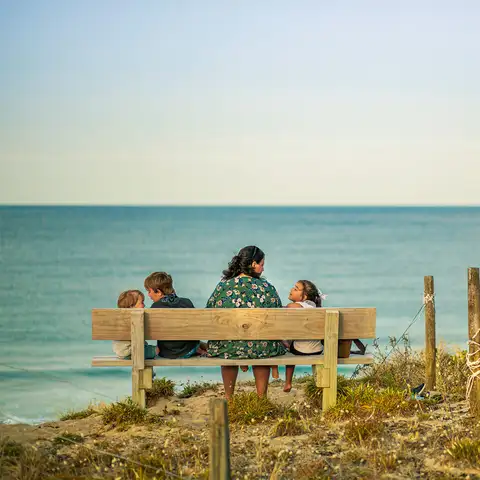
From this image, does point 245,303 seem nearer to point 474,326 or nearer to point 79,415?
point 79,415

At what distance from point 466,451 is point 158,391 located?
10.9ft

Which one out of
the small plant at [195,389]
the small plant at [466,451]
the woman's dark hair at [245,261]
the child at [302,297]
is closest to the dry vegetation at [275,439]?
the small plant at [466,451]

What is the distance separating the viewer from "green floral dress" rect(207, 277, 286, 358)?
7520 millimetres

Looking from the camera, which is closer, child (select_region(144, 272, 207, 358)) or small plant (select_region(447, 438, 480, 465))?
small plant (select_region(447, 438, 480, 465))

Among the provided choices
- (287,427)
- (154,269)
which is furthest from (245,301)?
(154,269)

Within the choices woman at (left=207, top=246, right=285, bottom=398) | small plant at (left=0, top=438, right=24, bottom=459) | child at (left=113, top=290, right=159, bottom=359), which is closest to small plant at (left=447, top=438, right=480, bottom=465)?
woman at (left=207, top=246, right=285, bottom=398)

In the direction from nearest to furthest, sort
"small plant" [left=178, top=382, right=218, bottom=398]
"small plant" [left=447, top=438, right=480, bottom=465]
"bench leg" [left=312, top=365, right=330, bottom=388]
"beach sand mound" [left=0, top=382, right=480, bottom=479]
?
"beach sand mound" [left=0, top=382, right=480, bottom=479], "small plant" [left=447, top=438, right=480, bottom=465], "bench leg" [left=312, top=365, right=330, bottom=388], "small plant" [left=178, top=382, right=218, bottom=398]

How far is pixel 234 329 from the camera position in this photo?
7.41 meters

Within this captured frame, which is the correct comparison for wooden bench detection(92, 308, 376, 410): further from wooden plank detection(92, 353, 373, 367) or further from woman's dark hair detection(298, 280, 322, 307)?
woman's dark hair detection(298, 280, 322, 307)

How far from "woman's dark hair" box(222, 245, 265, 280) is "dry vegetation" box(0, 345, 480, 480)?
1.09 metres

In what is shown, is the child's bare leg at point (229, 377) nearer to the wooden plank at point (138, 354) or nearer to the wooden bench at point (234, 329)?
the wooden bench at point (234, 329)

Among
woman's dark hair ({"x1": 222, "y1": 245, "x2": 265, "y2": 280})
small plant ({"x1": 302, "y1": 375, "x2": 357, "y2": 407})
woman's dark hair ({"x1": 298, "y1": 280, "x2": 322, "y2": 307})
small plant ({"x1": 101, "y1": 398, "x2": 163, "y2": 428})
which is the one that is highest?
woman's dark hair ({"x1": 222, "y1": 245, "x2": 265, "y2": 280})

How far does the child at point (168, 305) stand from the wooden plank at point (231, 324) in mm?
254

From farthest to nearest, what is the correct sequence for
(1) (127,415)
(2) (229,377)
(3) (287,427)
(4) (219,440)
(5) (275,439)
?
(2) (229,377)
(1) (127,415)
(3) (287,427)
(5) (275,439)
(4) (219,440)
